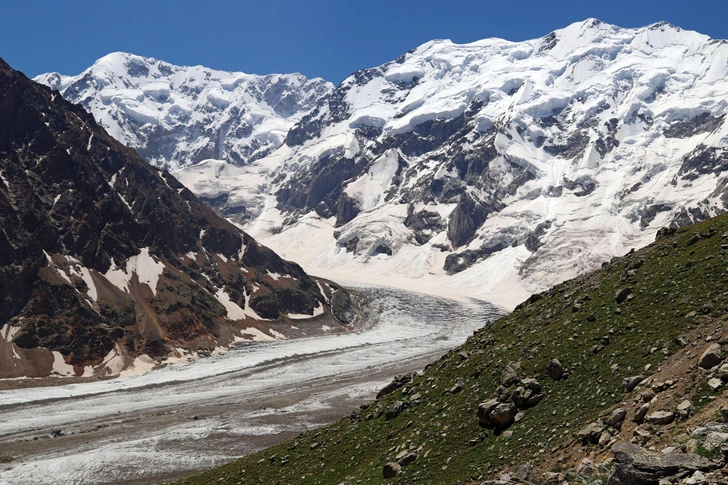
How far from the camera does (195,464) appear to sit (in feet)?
253

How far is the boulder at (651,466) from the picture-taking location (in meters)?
18.2

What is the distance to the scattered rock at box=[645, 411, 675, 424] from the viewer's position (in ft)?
71.9

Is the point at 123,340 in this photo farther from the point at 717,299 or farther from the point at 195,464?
the point at 717,299

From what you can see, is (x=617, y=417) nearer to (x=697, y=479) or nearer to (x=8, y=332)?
(x=697, y=479)

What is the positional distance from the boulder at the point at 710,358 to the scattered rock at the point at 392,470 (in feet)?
45.3

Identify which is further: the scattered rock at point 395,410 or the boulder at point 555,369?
the scattered rock at point 395,410

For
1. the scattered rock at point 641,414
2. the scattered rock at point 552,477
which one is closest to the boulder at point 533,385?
the scattered rock at point 641,414

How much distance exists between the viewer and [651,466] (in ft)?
60.8

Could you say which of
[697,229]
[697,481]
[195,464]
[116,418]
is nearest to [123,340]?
[116,418]

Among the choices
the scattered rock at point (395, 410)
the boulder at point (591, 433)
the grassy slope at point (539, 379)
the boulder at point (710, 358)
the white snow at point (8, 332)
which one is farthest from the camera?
the white snow at point (8, 332)

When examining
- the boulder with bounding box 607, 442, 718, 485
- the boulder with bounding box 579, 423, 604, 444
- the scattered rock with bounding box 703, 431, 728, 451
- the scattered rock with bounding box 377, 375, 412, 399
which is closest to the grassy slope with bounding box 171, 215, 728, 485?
the boulder with bounding box 579, 423, 604, 444

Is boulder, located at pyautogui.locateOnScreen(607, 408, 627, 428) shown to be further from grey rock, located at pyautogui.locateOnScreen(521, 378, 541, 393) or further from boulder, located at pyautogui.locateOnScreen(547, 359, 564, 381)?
boulder, located at pyautogui.locateOnScreen(547, 359, 564, 381)

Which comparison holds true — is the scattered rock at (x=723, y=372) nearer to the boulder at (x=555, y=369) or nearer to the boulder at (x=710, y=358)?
the boulder at (x=710, y=358)

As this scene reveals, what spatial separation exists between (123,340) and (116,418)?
70820 mm
